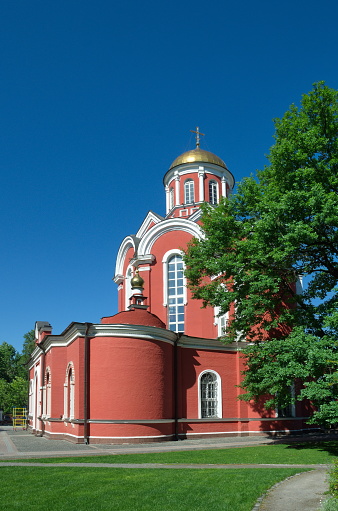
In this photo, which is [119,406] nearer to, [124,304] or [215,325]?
[215,325]

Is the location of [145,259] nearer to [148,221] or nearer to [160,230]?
[160,230]

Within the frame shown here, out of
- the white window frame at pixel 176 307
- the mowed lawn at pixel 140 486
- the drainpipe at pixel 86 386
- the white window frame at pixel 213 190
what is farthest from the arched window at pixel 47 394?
the white window frame at pixel 213 190

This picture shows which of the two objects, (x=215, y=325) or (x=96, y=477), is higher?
(x=215, y=325)

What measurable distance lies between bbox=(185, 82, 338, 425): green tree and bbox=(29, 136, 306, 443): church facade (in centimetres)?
315

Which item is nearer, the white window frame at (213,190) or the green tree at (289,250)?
the green tree at (289,250)

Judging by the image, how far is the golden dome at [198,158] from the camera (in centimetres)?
3284

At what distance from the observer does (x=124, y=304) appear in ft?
103

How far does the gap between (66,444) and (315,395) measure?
31.1 feet

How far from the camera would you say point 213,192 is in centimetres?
3269

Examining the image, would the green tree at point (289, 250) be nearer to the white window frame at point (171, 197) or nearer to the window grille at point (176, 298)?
the window grille at point (176, 298)

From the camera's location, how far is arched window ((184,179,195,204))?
32.4 metres

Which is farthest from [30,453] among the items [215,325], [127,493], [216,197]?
[216,197]

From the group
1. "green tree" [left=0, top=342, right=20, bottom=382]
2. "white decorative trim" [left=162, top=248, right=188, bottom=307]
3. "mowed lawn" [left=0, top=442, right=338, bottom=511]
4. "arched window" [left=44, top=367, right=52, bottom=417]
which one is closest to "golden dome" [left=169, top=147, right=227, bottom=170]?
"white decorative trim" [left=162, top=248, right=188, bottom=307]

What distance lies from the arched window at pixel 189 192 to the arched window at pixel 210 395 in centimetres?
1283
